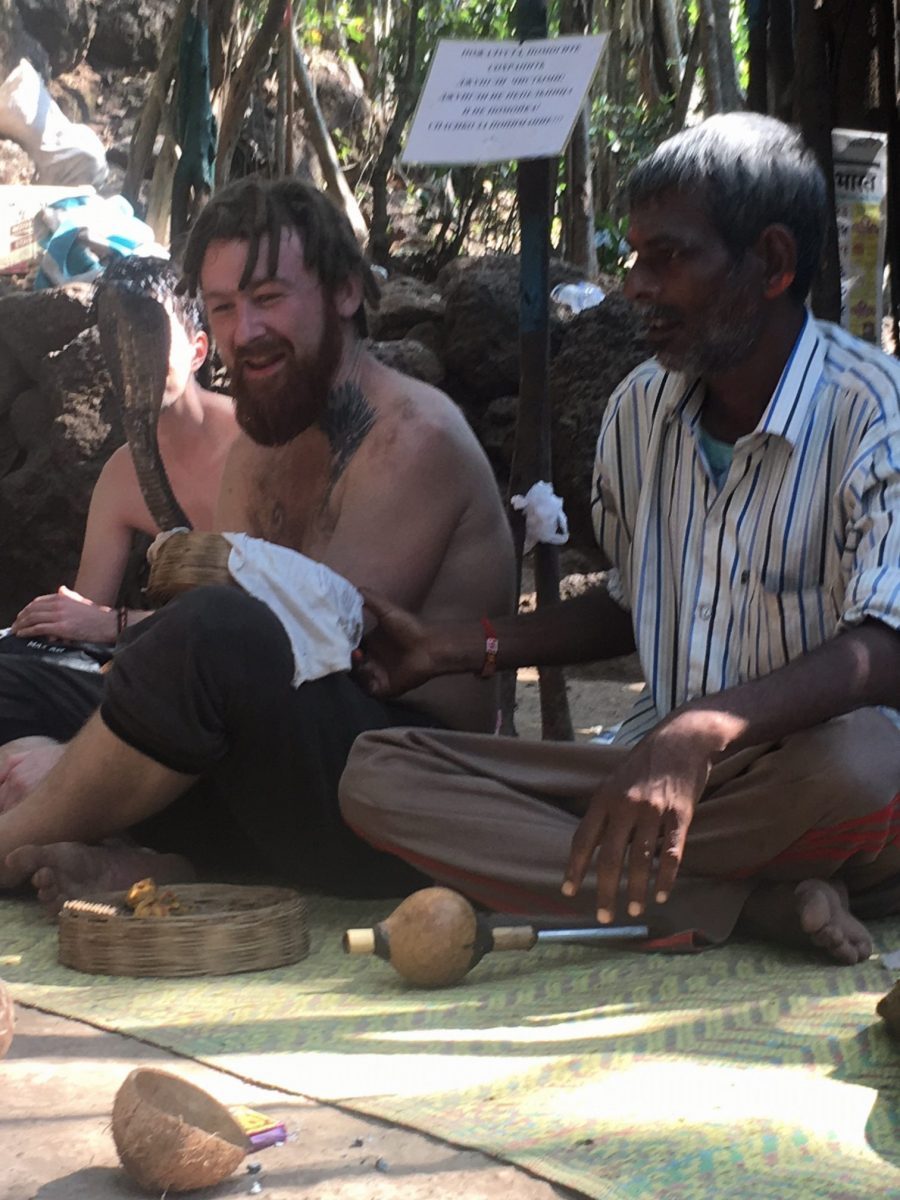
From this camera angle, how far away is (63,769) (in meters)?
3.05

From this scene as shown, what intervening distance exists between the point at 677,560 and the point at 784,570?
0.80 ft

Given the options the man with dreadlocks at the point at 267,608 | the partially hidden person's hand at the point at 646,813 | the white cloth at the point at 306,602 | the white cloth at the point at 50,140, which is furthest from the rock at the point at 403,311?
the partially hidden person's hand at the point at 646,813

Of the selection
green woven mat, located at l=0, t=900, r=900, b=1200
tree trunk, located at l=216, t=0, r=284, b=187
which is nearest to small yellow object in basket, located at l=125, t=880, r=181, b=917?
green woven mat, located at l=0, t=900, r=900, b=1200

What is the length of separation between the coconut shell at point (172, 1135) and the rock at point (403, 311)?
6981 mm

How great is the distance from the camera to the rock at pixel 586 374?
719 cm

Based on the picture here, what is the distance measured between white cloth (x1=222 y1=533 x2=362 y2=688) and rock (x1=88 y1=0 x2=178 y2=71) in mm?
11778

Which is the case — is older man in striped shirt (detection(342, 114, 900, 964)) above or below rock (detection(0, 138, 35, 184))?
below

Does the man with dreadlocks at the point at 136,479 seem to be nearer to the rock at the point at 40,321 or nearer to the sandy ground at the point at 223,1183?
the sandy ground at the point at 223,1183

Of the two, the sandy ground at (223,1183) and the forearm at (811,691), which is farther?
the forearm at (811,691)

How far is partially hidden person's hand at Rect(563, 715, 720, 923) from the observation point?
7.51ft

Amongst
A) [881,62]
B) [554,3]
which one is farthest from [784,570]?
[554,3]

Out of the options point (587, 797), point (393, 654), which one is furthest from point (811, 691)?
point (393, 654)

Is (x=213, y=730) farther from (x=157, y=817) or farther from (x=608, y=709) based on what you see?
(x=608, y=709)

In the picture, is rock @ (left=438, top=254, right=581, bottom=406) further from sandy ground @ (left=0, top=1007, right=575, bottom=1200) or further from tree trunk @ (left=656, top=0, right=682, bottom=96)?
sandy ground @ (left=0, top=1007, right=575, bottom=1200)
